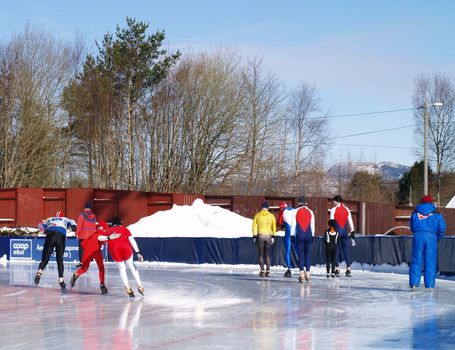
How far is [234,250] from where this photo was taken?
1067 inches

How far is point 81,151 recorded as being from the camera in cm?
5800

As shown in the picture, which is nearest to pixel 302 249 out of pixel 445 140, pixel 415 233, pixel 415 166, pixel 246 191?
pixel 415 233

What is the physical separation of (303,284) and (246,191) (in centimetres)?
3831

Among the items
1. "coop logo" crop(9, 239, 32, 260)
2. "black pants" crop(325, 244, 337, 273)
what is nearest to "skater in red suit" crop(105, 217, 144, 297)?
"black pants" crop(325, 244, 337, 273)

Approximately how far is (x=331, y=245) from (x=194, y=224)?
14617 millimetres

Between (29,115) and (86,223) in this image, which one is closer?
(86,223)

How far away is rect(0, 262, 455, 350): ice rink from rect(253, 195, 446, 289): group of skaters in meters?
0.45

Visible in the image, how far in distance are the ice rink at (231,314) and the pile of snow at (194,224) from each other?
1272cm

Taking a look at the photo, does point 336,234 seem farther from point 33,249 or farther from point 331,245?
point 33,249

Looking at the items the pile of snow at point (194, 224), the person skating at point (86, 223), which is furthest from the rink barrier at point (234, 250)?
the person skating at point (86, 223)

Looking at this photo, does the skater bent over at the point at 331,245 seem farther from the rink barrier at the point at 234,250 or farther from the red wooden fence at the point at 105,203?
the red wooden fence at the point at 105,203

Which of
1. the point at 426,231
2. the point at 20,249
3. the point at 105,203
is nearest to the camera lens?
the point at 426,231

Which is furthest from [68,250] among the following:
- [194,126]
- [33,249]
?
[194,126]

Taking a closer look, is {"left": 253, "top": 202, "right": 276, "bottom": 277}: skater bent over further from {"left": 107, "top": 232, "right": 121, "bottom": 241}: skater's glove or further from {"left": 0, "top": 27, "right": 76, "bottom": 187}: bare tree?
{"left": 0, "top": 27, "right": 76, "bottom": 187}: bare tree
